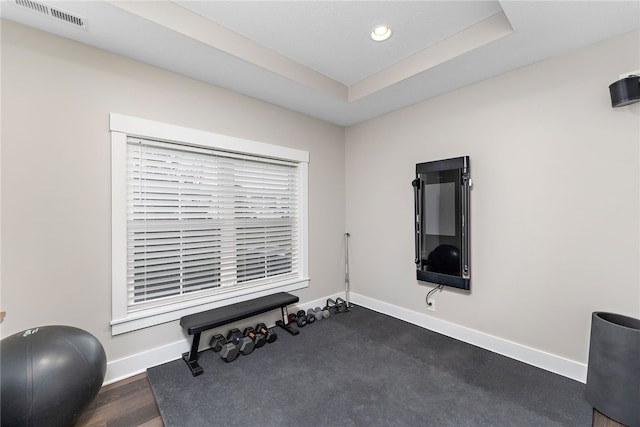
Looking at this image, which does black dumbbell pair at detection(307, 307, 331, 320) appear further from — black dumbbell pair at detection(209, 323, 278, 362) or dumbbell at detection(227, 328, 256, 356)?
dumbbell at detection(227, 328, 256, 356)

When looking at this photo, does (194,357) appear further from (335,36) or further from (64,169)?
(335,36)

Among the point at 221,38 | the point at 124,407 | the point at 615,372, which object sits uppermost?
the point at 221,38

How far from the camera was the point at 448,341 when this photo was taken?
2.72 metres

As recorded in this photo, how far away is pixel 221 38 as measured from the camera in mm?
2074

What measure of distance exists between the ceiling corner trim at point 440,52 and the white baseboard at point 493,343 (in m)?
2.54

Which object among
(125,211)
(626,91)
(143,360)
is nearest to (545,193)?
(626,91)

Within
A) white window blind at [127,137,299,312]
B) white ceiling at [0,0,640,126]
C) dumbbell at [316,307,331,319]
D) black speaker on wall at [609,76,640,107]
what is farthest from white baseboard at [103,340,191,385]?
black speaker on wall at [609,76,640,107]

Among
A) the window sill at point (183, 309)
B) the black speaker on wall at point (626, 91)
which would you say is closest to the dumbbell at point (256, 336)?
the window sill at point (183, 309)

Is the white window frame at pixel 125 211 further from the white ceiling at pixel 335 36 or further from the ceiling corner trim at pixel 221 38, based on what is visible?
the ceiling corner trim at pixel 221 38

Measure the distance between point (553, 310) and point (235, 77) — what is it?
11.2ft

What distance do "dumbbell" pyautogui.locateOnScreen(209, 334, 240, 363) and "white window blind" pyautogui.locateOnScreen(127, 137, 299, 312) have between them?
1.47 ft

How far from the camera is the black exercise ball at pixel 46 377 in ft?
4.33

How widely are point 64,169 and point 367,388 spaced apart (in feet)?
9.04

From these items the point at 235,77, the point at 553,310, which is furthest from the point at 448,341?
the point at 235,77
